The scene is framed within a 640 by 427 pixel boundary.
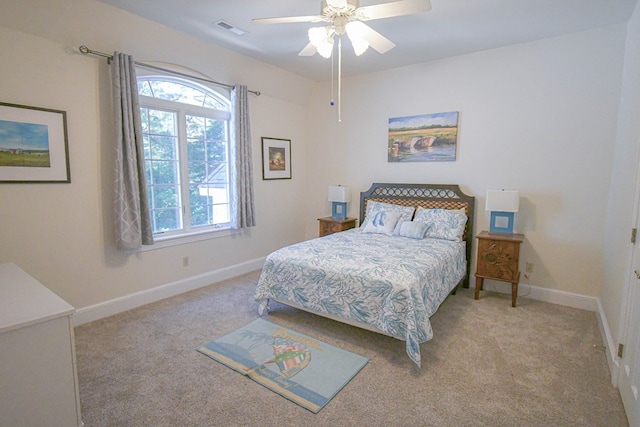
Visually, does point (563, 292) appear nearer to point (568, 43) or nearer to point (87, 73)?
point (568, 43)

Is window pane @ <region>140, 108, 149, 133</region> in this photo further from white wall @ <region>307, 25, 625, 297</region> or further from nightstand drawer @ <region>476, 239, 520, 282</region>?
nightstand drawer @ <region>476, 239, 520, 282</region>

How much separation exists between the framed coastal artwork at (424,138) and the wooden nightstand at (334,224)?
1.12 m

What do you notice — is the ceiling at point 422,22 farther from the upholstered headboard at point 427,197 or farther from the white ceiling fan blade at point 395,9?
the upholstered headboard at point 427,197

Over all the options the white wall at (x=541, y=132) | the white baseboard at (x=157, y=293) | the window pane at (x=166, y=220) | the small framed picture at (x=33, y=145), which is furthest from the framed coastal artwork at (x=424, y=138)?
the small framed picture at (x=33, y=145)

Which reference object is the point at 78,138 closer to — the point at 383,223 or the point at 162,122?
the point at 162,122

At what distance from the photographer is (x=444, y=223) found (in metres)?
3.93

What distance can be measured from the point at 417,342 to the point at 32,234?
3.28 metres

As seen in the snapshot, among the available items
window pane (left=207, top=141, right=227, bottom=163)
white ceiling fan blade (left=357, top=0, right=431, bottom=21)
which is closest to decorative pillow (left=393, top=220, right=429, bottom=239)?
white ceiling fan blade (left=357, top=0, right=431, bottom=21)

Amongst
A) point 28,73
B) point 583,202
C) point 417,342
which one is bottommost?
point 417,342

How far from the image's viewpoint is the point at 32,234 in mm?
2768

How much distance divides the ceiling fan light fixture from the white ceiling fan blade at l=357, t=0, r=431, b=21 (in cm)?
32

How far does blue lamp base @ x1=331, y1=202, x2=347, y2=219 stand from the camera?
5.16 m

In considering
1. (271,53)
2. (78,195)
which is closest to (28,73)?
(78,195)

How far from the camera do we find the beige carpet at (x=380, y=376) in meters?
1.96
